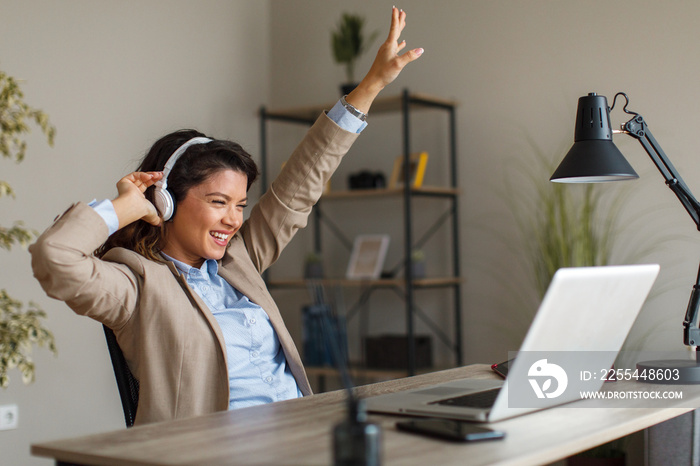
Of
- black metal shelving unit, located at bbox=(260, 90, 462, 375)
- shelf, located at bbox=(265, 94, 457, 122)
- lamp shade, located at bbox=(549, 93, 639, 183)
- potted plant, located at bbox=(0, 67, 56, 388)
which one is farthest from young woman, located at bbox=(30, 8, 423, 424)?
black metal shelving unit, located at bbox=(260, 90, 462, 375)

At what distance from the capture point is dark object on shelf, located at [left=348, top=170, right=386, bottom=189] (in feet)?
13.1

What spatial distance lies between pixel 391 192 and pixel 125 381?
2297mm

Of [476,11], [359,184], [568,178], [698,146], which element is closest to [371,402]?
[568,178]

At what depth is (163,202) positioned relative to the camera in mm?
1873

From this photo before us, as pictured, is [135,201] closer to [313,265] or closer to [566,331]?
[566,331]

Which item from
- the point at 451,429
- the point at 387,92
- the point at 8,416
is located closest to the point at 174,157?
the point at 451,429

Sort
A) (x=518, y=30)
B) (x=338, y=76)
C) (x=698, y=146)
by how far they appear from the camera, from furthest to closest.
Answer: (x=338, y=76) → (x=518, y=30) → (x=698, y=146)

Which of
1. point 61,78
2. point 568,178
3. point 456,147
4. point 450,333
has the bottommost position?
point 450,333

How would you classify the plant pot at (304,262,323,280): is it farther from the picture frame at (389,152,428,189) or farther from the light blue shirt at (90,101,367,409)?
the light blue shirt at (90,101,367,409)

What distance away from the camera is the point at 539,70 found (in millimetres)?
3713

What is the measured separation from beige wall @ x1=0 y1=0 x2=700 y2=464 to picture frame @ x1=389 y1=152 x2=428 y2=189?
0.56 feet

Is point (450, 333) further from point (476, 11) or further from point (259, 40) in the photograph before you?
point (259, 40)

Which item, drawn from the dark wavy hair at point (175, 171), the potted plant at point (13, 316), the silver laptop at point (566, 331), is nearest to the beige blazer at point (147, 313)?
the dark wavy hair at point (175, 171)

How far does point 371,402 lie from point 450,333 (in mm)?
2605
